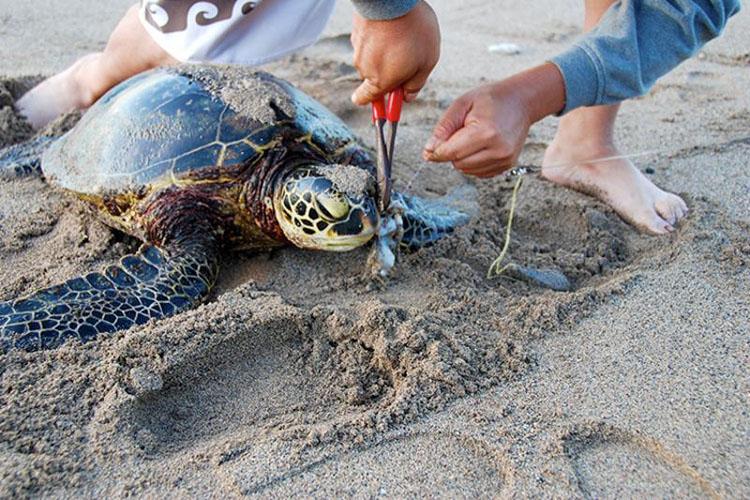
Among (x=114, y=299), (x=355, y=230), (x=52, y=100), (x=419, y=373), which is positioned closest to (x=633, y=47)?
(x=355, y=230)

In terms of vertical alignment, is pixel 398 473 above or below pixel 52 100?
below

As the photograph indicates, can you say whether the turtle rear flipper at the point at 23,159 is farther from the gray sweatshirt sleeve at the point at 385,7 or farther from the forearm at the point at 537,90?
the forearm at the point at 537,90

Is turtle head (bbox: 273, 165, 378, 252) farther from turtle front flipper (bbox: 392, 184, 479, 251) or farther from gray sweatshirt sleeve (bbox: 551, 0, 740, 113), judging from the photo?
gray sweatshirt sleeve (bbox: 551, 0, 740, 113)

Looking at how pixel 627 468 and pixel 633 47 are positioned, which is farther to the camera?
pixel 633 47

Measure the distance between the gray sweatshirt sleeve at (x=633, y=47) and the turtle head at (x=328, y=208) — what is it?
58 cm

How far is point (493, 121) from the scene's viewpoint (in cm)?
152

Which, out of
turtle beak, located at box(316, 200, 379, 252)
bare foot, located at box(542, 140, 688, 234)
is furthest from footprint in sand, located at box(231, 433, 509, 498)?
bare foot, located at box(542, 140, 688, 234)

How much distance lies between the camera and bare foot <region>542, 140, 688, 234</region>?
211 cm

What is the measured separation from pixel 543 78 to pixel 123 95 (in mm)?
1359

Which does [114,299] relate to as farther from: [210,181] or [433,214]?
[433,214]

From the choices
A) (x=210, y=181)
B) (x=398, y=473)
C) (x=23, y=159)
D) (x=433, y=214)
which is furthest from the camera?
(x=23, y=159)

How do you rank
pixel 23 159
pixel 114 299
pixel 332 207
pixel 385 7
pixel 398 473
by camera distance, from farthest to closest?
pixel 23 159, pixel 332 207, pixel 114 299, pixel 385 7, pixel 398 473

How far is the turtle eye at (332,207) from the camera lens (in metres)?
1.77

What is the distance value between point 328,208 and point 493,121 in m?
0.51
